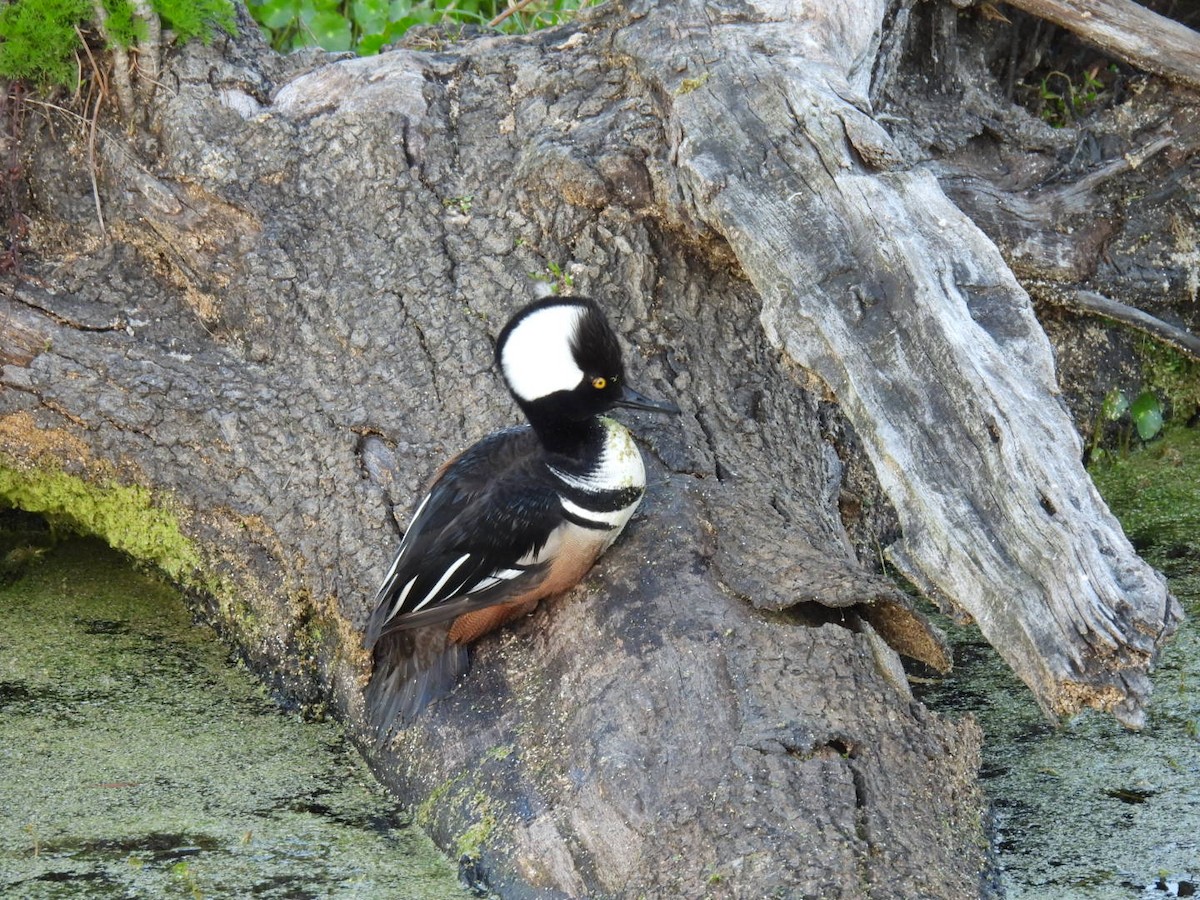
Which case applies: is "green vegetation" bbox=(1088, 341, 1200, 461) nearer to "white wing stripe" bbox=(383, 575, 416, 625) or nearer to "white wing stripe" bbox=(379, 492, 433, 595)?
"white wing stripe" bbox=(379, 492, 433, 595)

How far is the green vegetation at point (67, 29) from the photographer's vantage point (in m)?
3.61

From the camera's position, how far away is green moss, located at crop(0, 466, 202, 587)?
11.7ft

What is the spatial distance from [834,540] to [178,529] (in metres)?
1.73

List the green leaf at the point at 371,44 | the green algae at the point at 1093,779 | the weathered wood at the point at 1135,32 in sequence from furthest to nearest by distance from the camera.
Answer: the green leaf at the point at 371,44
the weathered wood at the point at 1135,32
the green algae at the point at 1093,779

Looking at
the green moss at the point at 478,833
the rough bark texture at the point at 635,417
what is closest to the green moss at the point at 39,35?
the rough bark texture at the point at 635,417

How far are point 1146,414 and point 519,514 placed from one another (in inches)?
111

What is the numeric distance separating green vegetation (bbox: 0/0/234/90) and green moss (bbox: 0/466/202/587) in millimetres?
1127

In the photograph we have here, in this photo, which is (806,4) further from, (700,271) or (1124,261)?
(1124,261)

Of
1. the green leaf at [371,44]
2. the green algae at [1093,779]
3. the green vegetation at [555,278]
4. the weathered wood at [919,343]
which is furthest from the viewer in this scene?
the green leaf at [371,44]

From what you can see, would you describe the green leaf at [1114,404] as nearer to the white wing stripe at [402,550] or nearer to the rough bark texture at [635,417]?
the rough bark texture at [635,417]

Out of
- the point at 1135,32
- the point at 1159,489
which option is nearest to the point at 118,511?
the point at 1135,32

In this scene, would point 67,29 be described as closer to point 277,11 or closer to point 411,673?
point 277,11

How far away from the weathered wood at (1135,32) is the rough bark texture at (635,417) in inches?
24.9

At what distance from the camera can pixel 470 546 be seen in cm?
275
